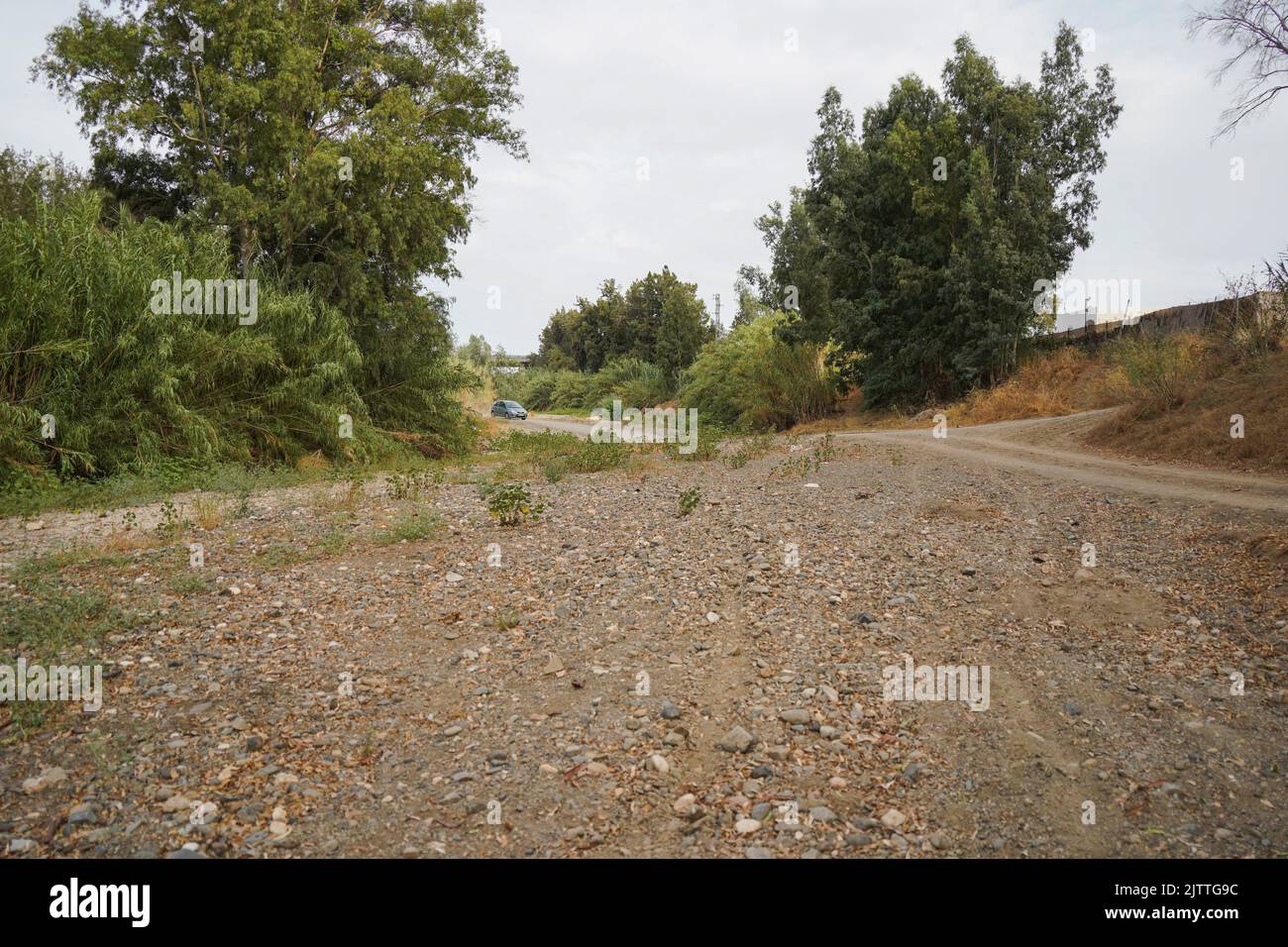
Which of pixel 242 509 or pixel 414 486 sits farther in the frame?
pixel 414 486

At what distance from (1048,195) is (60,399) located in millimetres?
22441

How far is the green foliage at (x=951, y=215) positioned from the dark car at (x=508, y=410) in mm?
21272

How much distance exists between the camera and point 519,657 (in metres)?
4.79

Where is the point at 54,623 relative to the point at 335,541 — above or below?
below

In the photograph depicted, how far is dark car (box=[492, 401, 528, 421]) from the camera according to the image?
140 ft

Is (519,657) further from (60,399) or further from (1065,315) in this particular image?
(1065,315)

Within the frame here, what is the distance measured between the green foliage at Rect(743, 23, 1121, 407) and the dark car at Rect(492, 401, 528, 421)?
2127 cm

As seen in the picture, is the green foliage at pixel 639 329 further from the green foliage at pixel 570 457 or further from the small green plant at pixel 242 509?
the small green plant at pixel 242 509

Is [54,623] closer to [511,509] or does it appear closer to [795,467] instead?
[511,509]

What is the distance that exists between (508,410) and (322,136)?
27360 millimetres

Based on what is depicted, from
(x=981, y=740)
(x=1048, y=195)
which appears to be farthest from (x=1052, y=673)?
(x=1048, y=195)

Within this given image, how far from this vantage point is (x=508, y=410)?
4316 cm

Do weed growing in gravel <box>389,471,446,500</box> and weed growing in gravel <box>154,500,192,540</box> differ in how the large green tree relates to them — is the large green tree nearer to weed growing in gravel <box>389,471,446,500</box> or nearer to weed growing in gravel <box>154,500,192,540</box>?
weed growing in gravel <box>389,471,446,500</box>

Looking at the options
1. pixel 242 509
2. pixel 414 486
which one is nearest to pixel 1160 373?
pixel 414 486
